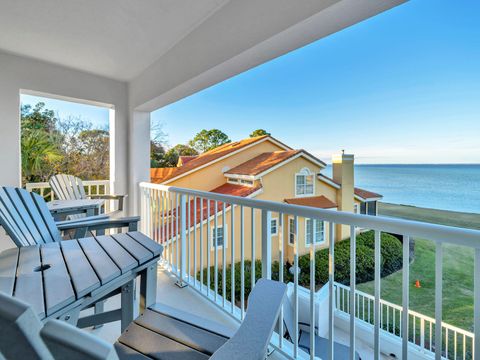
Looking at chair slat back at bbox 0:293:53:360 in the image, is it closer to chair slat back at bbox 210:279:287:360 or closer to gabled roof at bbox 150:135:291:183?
chair slat back at bbox 210:279:287:360

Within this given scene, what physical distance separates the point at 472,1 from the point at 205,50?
4417 millimetres

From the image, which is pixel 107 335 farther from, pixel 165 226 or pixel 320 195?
pixel 320 195

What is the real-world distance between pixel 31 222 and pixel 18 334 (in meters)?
1.84

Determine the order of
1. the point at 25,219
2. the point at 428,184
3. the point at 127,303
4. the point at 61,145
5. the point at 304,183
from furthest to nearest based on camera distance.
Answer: the point at 304,183 → the point at 61,145 → the point at 428,184 → the point at 25,219 → the point at 127,303

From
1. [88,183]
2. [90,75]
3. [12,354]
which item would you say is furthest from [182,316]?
[90,75]

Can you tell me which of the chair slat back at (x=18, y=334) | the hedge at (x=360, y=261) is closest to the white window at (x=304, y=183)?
the hedge at (x=360, y=261)

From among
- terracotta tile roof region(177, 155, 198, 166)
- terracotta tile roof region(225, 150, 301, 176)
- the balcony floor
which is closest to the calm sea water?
the balcony floor

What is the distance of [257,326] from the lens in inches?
28.4

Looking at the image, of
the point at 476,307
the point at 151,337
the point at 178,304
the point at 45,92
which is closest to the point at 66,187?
the point at 45,92

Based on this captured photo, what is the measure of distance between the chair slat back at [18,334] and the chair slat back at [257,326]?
1.28ft

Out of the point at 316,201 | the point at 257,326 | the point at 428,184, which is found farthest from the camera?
the point at 316,201

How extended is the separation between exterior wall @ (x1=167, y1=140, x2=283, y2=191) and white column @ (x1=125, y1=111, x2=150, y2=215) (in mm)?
4723

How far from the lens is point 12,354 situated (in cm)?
38

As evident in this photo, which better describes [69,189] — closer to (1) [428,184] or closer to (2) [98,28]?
(2) [98,28]
